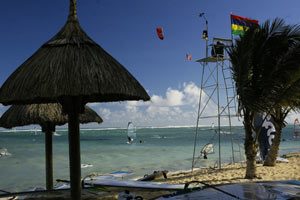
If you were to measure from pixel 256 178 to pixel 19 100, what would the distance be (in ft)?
29.1

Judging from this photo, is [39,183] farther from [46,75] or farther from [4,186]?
[46,75]

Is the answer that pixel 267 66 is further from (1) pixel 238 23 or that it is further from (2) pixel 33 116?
(2) pixel 33 116

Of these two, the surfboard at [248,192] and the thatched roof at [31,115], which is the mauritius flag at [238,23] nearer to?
the thatched roof at [31,115]

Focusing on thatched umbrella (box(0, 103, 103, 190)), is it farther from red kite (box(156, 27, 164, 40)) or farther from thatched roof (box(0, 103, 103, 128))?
red kite (box(156, 27, 164, 40))

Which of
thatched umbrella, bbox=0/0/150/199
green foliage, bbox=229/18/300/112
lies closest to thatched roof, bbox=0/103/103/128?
thatched umbrella, bbox=0/0/150/199

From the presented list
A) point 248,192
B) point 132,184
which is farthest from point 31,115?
point 248,192

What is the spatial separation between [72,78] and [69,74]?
0.30ft

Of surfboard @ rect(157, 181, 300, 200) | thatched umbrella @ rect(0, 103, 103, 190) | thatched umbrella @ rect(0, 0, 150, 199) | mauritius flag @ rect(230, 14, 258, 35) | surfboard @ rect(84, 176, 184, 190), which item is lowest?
surfboard @ rect(84, 176, 184, 190)

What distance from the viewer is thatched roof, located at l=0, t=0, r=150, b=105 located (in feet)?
18.7

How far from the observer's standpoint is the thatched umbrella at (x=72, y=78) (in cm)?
572

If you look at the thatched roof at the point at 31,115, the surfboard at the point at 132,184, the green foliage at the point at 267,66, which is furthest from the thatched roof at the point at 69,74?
the green foliage at the point at 267,66

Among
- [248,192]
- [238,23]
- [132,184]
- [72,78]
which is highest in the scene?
[238,23]

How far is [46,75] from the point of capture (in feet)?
19.1

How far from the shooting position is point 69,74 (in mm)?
5812
